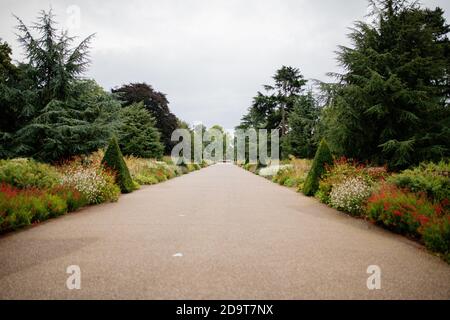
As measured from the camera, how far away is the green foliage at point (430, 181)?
6317 millimetres

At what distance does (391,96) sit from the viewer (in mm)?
11266

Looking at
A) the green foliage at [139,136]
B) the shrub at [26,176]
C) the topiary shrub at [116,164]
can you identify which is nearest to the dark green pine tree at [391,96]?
the topiary shrub at [116,164]

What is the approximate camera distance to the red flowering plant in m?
5.33

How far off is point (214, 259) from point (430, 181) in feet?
18.9

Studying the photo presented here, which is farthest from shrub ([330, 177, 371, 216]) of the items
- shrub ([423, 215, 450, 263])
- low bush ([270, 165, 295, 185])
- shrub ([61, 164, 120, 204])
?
low bush ([270, 165, 295, 185])

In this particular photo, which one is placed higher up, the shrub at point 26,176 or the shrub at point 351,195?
the shrub at point 26,176

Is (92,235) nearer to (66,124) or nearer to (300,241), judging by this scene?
(300,241)

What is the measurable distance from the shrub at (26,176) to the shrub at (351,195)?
8999mm

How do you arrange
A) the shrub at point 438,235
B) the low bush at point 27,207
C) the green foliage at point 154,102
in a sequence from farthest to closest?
1. the green foliage at point 154,102
2. the low bush at point 27,207
3. the shrub at point 438,235

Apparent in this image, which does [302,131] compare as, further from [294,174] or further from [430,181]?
[430,181]

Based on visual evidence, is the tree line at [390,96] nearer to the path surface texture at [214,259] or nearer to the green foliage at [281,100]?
the path surface texture at [214,259]

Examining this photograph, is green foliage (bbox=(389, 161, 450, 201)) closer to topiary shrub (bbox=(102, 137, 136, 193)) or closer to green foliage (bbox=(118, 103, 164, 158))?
topiary shrub (bbox=(102, 137, 136, 193))

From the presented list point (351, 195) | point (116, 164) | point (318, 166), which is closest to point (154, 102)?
point (116, 164)
